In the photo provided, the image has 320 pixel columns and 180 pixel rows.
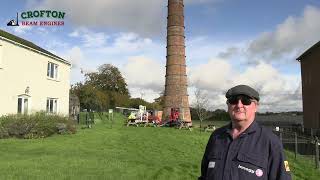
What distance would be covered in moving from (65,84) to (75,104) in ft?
33.2

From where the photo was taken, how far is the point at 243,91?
3.73 meters

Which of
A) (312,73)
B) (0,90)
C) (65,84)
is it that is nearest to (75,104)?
(65,84)

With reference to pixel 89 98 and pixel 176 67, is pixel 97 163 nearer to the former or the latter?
pixel 176 67

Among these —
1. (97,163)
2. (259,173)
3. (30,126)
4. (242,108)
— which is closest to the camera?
(259,173)

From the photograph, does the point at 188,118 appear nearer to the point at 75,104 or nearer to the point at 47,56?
the point at 75,104

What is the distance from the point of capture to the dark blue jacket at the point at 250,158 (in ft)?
11.5

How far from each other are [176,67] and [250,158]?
48.3m

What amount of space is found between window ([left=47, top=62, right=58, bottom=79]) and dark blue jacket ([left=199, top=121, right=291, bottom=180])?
102ft

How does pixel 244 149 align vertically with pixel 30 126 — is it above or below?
above

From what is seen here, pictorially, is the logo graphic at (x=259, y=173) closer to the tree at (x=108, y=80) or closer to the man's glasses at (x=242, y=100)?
the man's glasses at (x=242, y=100)

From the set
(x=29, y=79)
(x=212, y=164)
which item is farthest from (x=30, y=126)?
(x=212, y=164)

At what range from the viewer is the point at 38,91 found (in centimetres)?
3156

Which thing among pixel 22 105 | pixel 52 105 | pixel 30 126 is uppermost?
pixel 52 105

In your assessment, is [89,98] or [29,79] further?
[89,98]
